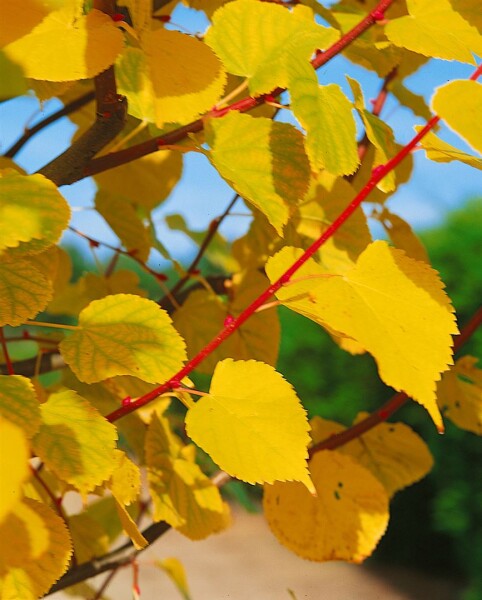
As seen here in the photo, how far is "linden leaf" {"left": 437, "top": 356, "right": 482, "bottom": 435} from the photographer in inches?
21.2

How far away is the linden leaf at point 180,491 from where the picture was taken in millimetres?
427

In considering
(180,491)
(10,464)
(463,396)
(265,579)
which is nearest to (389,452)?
(463,396)

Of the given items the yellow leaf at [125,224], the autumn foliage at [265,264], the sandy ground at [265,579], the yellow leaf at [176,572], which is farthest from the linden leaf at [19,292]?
the sandy ground at [265,579]

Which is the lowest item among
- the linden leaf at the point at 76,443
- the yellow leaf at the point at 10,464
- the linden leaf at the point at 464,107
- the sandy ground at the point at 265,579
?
the sandy ground at the point at 265,579

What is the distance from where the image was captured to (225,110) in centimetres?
36

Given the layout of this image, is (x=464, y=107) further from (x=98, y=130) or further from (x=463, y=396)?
(x=463, y=396)

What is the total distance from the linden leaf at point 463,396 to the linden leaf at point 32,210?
32 cm

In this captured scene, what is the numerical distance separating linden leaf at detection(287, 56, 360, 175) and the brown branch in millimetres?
85

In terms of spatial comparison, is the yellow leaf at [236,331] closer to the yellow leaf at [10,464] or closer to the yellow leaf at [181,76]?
the yellow leaf at [181,76]

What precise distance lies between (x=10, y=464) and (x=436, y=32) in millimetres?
261

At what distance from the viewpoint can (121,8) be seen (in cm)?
42

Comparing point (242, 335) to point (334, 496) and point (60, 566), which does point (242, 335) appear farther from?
point (60, 566)

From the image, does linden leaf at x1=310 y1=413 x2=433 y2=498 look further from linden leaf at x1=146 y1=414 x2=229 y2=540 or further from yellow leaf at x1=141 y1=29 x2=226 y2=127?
yellow leaf at x1=141 y1=29 x2=226 y2=127

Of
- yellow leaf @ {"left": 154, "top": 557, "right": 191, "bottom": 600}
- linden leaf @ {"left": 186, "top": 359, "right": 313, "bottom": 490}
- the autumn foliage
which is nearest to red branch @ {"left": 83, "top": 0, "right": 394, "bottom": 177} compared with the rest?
the autumn foliage
